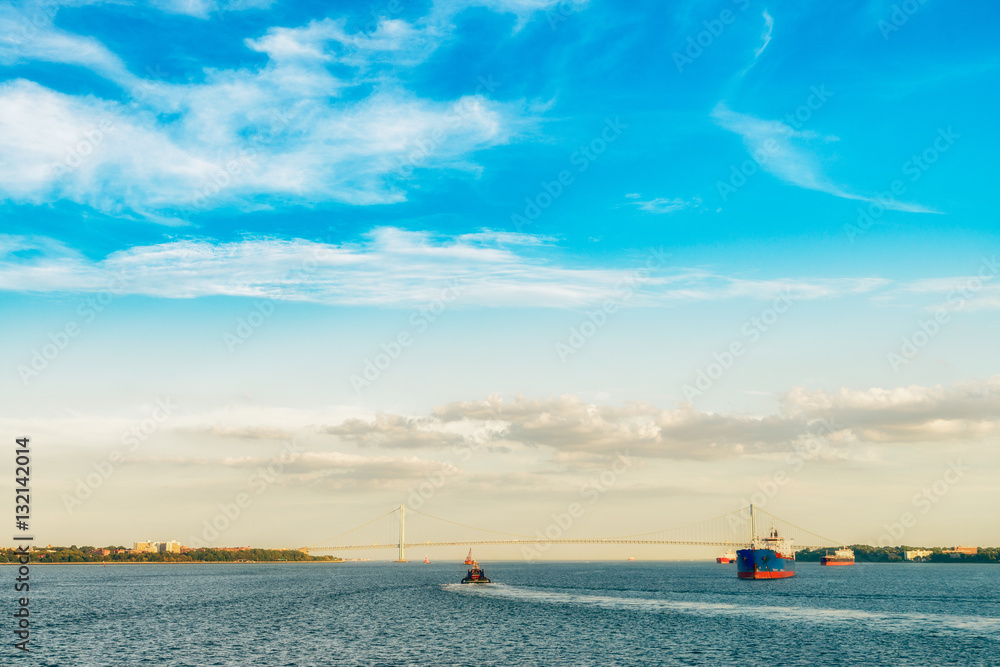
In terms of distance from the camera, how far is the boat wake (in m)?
86.4

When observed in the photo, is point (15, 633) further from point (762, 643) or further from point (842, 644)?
point (842, 644)

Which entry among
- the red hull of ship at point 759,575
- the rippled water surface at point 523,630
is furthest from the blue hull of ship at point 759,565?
the rippled water surface at point 523,630

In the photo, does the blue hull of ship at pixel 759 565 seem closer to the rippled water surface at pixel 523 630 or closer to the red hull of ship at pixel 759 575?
the red hull of ship at pixel 759 575

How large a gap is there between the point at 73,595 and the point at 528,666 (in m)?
125

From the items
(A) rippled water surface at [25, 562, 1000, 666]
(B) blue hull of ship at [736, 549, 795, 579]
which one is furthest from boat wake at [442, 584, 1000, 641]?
(B) blue hull of ship at [736, 549, 795, 579]

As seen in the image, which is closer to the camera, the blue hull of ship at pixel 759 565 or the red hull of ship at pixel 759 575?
the red hull of ship at pixel 759 575

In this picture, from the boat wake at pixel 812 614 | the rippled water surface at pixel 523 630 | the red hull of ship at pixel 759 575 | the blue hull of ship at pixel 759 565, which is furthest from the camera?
the blue hull of ship at pixel 759 565

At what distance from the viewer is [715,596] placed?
138 m

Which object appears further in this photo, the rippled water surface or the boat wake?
the boat wake

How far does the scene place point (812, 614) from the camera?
10269 centimetres

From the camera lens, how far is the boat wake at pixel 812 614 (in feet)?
283

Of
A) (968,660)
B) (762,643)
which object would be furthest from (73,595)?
(968,660)

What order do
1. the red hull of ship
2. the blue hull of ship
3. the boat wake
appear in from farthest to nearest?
the blue hull of ship < the red hull of ship < the boat wake

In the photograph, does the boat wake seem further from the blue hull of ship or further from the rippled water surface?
the blue hull of ship
